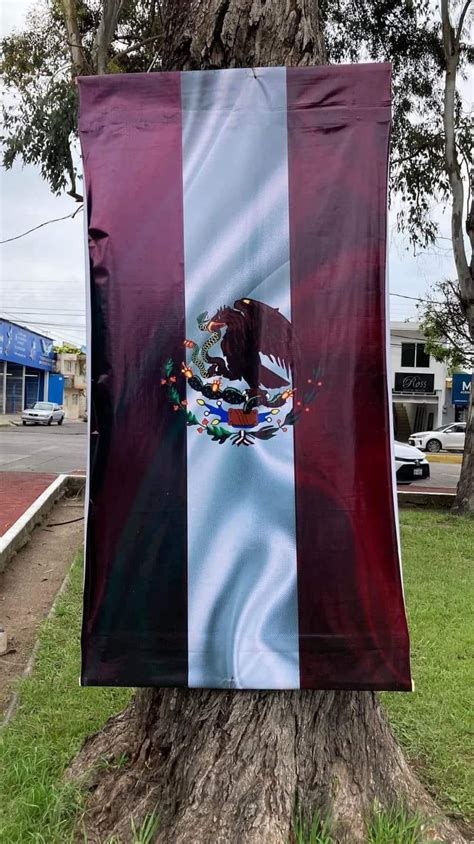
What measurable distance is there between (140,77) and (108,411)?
43.6 inches

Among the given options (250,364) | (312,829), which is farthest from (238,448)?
(312,829)

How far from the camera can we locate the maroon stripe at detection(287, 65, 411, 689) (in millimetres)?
2367

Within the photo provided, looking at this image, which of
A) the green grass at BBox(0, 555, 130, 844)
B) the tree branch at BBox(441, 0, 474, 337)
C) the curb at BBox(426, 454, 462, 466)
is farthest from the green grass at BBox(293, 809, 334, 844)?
the curb at BBox(426, 454, 462, 466)

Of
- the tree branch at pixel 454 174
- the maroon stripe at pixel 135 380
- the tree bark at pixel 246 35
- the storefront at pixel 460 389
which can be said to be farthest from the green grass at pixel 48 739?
the storefront at pixel 460 389

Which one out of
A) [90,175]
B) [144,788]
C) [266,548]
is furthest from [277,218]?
[144,788]

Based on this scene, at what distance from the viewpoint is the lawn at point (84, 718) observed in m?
2.57

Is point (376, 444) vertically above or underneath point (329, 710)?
above

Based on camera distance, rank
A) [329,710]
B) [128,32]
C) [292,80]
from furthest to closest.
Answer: [128,32] → [329,710] → [292,80]

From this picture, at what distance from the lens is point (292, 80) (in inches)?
92.7

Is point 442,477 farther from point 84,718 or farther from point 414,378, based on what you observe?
point 414,378

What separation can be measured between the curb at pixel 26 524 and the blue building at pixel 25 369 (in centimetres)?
2969

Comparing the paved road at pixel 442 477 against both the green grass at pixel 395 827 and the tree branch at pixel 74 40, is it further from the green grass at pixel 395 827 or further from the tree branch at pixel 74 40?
the green grass at pixel 395 827

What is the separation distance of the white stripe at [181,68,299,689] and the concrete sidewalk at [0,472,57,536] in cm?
597

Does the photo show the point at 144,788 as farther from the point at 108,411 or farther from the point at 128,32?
the point at 128,32
